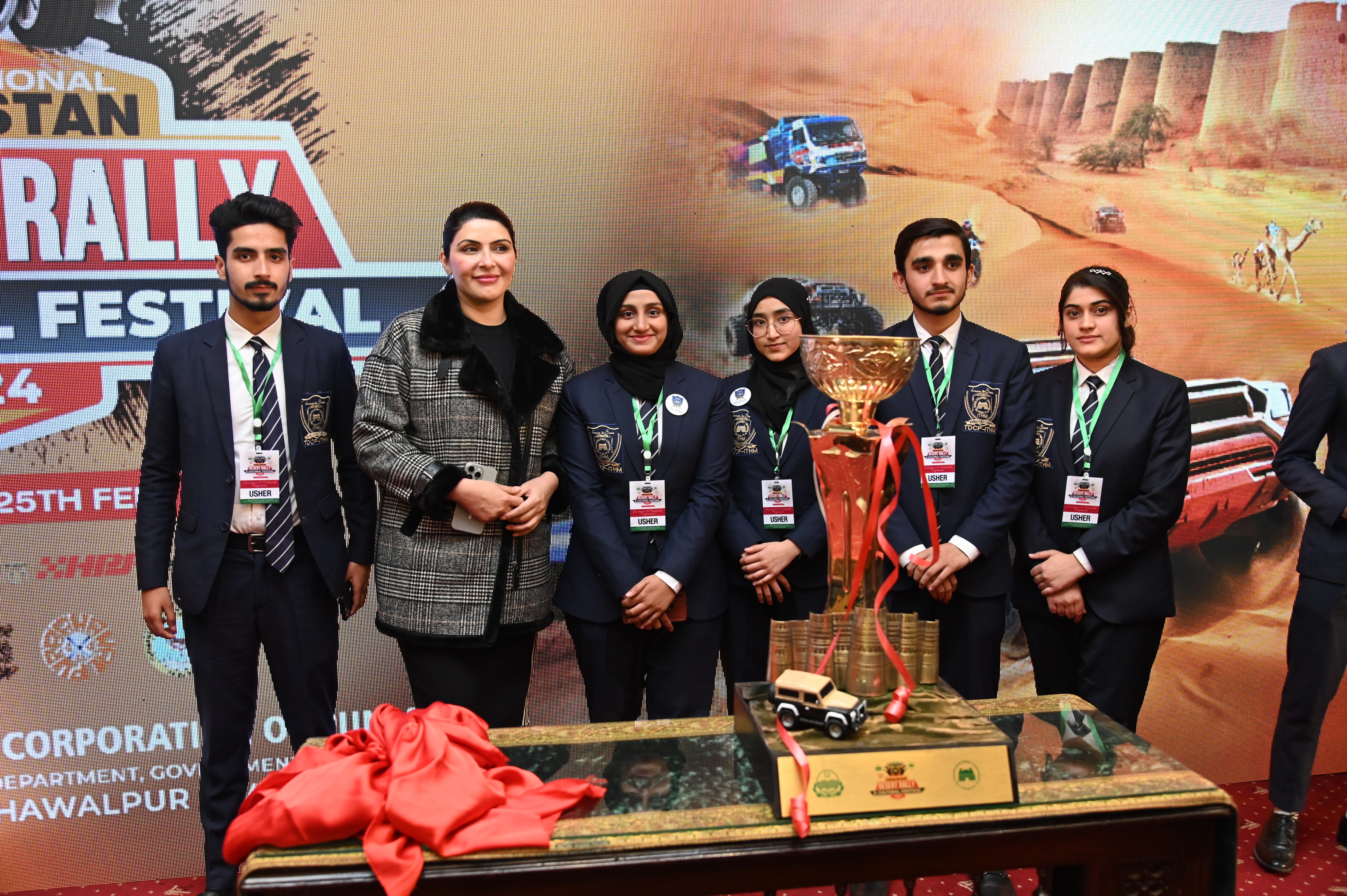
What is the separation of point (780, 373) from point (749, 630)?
0.77 meters

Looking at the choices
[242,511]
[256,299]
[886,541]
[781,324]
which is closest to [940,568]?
[781,324]

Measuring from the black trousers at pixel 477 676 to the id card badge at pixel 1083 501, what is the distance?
5.20ft

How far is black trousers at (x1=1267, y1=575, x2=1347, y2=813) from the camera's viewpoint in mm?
2711

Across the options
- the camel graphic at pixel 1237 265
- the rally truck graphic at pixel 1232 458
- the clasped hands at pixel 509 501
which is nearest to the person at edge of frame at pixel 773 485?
the clasped hands at pixel 509 501

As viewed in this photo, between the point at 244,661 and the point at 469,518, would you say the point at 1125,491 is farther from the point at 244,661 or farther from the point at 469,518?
the point at 244,661

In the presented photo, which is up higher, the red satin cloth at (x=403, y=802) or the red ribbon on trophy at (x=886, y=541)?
the red ribbon on trophy at (x=886, y=541)

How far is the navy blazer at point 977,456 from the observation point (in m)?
2.55

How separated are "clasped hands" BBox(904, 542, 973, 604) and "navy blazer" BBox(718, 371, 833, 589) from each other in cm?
25

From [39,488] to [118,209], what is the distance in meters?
0.93

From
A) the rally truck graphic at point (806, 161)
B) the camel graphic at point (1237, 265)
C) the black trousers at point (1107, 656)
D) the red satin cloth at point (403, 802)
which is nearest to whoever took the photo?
the red satin cloth at point (403, 802)

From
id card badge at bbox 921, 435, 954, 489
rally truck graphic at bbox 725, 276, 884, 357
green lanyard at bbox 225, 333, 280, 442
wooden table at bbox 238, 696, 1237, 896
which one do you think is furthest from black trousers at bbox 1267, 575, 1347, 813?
green lanyard at bbox 225, 333, 280, 442

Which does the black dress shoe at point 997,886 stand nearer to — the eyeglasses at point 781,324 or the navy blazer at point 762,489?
the navy blazer at point 762,489

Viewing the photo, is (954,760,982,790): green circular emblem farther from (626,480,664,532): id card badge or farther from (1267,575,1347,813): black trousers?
(1267,575,1347,813): black trousers

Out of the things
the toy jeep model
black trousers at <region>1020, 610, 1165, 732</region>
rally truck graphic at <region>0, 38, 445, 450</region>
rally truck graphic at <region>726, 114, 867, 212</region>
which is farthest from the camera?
rally truck graphic at <region>726, 114, 867, 212</region>
